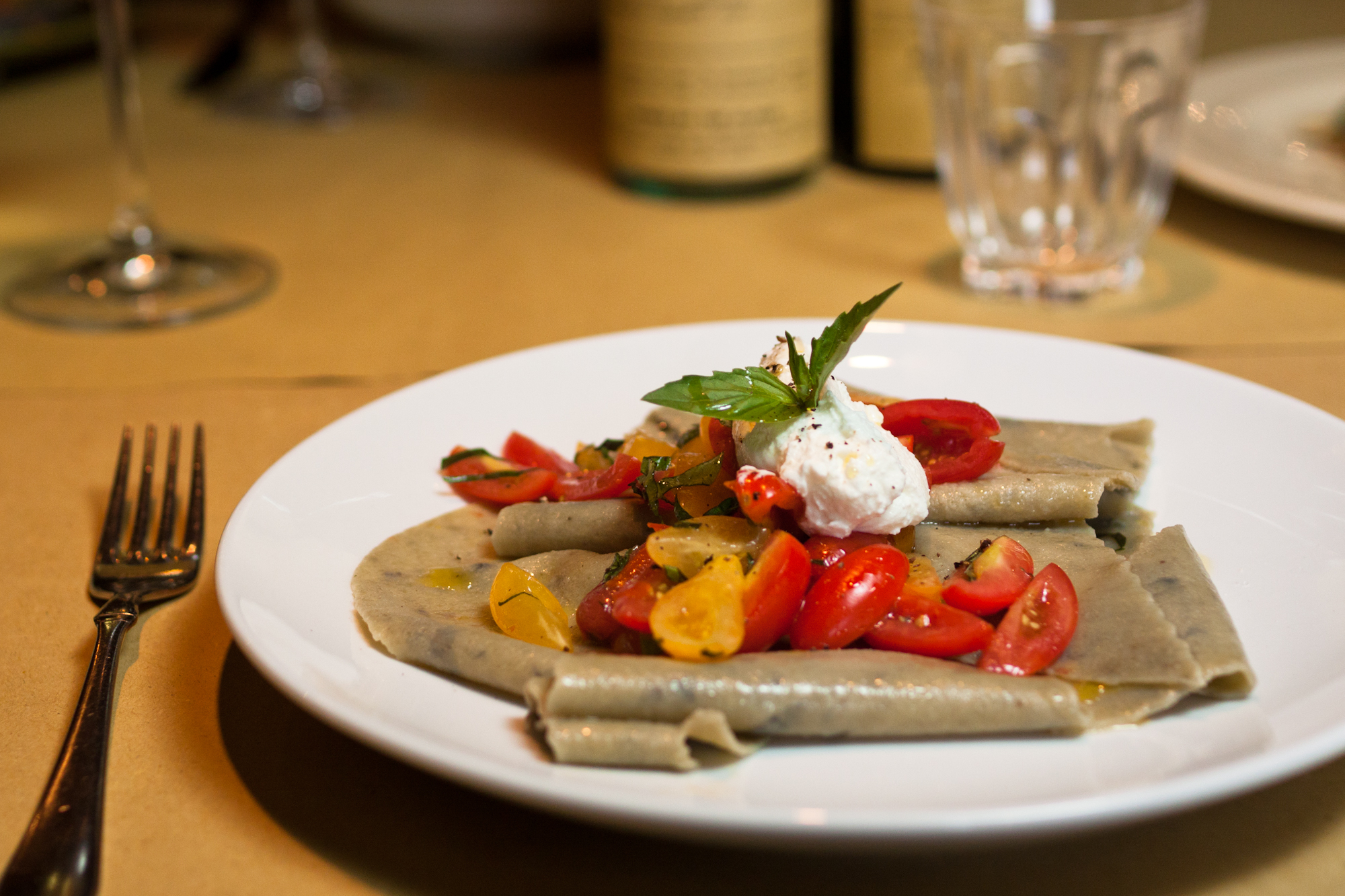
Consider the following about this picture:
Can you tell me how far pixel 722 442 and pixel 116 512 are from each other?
92cm

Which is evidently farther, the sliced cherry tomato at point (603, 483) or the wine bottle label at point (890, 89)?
the wine bottle label at point (890, 89)

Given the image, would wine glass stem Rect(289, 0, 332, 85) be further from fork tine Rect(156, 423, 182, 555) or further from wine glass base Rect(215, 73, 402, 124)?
fork tine Rect(156, 423, 182, 555)

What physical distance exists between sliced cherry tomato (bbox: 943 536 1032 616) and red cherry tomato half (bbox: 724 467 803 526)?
0.67 feet

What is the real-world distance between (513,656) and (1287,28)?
4.69 metres

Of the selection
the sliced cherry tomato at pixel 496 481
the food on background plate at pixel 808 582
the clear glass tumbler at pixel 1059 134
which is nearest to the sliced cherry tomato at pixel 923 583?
the food on background plate at pixel 808 582

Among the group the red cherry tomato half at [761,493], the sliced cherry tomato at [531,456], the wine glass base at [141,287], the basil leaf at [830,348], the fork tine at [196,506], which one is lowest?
the wine glass base at [141,287]

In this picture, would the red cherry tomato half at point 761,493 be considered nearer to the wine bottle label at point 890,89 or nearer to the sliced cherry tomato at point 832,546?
the sliced cherry tomato at point 832,546

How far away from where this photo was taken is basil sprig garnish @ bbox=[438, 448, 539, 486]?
1812mm

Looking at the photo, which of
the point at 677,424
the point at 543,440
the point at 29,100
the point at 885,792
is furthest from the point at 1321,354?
the point at 29,100

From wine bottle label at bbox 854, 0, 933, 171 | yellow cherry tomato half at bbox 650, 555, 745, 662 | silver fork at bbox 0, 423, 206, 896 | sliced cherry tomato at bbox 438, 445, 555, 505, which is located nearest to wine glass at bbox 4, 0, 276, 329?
silver fork at bbox 0, 423, 206, 896

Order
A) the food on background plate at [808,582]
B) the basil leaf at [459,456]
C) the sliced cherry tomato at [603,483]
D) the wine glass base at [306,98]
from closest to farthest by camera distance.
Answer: the food on background plate at [808,582] < the sliced cherry tomato at [603,483] < the basil leaf at [459,456] < the wine glass base at [306,98]

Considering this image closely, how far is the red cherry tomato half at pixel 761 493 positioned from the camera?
146 cm

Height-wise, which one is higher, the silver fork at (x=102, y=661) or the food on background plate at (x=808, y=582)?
the food on background plate at (x=808, y=582)

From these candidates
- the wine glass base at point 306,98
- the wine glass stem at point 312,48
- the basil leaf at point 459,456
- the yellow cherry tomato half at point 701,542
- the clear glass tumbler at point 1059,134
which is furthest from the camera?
the wine glass stem at point 312,48
